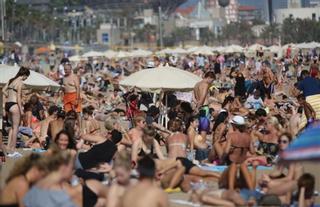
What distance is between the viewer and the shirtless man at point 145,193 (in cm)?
745

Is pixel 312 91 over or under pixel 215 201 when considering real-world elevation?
over

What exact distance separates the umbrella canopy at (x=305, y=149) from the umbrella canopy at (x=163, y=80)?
8.18 m

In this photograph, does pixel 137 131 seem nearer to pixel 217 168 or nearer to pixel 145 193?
pixel 217 168

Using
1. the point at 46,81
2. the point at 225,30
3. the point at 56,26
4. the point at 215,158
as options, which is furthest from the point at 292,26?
the point at 215,158

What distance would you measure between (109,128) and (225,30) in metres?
107

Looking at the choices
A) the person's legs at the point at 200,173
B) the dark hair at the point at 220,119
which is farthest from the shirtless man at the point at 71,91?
the person's legs at the point at 200,173

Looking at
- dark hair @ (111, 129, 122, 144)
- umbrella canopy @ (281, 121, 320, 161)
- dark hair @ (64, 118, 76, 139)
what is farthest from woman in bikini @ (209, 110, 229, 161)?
umbrella canopy @ (281, 121, 320, 161)

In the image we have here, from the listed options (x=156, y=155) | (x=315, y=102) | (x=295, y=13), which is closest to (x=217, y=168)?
(x=156, y=155)

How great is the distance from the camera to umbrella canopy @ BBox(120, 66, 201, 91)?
16.6m

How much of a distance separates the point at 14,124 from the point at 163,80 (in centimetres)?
325

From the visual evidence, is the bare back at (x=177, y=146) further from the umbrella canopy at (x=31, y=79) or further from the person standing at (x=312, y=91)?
the umbrella canopy at (x=31, y=79)

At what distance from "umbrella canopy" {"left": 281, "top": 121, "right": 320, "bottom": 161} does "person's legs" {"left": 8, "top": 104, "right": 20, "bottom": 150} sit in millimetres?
6524

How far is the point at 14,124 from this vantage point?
14258mm

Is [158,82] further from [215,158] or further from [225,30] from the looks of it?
[225,30]
